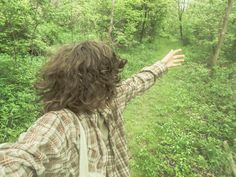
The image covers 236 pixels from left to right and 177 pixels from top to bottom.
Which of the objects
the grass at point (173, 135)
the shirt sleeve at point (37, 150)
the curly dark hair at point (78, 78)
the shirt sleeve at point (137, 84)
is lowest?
the grass at point (173, 135)

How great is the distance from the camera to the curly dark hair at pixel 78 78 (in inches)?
60.7

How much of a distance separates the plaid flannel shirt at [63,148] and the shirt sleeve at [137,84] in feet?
0.53

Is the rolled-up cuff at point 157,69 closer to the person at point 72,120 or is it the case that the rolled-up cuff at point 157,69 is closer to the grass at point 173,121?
the person at point 72,120

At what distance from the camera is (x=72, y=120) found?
149 centimetres

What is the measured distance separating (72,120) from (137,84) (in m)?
0.93

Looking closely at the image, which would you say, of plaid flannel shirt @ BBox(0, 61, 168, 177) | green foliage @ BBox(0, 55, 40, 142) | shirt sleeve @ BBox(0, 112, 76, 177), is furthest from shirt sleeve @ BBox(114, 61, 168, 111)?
green foliage @ BBox(0, 55, 40, 142)

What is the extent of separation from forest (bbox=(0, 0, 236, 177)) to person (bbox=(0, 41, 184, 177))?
0.31m

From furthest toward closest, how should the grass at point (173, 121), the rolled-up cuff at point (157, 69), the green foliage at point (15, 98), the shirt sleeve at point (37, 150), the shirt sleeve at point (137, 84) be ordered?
the grass at point (173, 121) < the green foliage at point (15, 98) < the rolled-up cuff at point (157, 69) < the shirt sleeve at point (137, 84) < the shirt sleeve at point (37, 150)

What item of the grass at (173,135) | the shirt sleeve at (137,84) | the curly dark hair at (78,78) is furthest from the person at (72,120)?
the grass at (173,135)

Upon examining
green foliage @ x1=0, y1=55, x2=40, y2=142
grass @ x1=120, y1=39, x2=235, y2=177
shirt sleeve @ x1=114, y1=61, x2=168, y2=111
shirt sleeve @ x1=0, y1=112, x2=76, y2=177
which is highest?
shirt sleeve @ x1=0, y1=112, x2=76, y2=177

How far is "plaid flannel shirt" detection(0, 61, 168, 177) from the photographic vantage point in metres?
1.24

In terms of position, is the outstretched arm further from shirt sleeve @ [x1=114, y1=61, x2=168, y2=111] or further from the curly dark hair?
the curly dark hair

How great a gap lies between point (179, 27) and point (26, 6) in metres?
13.1

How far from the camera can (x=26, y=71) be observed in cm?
741
